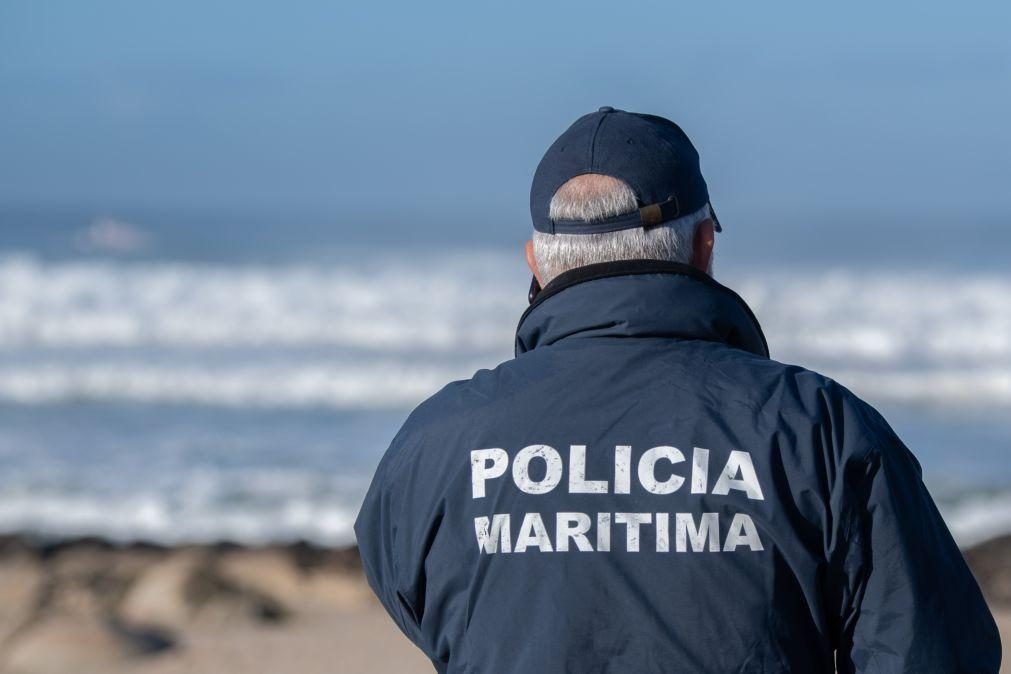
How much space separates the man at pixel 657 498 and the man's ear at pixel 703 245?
35 mm

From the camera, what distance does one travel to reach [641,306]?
5.54ft

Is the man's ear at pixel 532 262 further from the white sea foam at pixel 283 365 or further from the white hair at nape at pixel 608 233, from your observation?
the white sea foam at pixel 283 365

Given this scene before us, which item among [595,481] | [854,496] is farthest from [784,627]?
[595,481]

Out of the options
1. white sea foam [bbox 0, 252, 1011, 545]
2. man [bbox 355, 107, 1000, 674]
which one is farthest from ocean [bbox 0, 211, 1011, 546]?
man [bbox 355, 107, 1000, 674]

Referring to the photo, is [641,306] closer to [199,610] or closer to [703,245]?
[703,245]

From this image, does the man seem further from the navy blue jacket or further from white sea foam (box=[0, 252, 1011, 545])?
white sea foam (box=[0, 252, 1011, 545])

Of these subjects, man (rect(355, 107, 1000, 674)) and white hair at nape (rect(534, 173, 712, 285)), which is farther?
white hair at nape (rect(534, 173, 712, 285))

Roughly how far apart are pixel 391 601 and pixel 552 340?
1.56 feet

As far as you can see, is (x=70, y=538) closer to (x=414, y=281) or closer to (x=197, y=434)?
(x=197, y=434)

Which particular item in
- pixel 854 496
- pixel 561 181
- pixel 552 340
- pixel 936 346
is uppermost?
pixel 561 181

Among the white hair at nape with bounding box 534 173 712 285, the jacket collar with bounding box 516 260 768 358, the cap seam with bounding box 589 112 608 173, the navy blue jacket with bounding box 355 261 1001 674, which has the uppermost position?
the cap seam with bounding box 589 112 608 173

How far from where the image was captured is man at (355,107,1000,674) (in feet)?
5.12

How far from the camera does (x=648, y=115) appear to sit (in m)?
1.85

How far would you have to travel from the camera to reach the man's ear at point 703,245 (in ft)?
5.90
